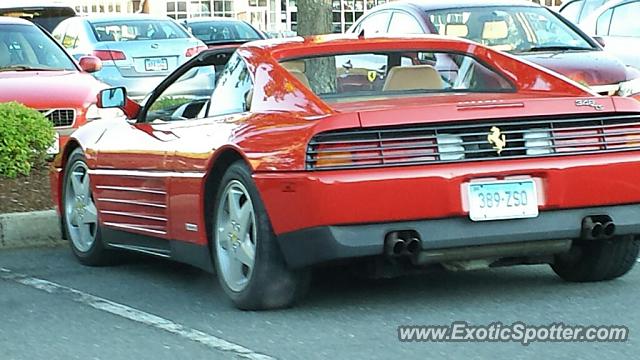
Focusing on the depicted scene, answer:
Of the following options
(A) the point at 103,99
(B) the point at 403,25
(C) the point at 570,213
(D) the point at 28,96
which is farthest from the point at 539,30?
(C) the point at 570,213

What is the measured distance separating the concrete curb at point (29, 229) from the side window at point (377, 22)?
4.61 meters

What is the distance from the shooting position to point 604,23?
1449 centimetres

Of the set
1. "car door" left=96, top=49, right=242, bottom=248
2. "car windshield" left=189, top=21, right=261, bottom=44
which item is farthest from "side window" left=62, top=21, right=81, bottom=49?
"car door" left=96, top=49, right=242, bottom=248

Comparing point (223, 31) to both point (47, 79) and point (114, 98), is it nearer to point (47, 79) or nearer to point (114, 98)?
point (47, 79)

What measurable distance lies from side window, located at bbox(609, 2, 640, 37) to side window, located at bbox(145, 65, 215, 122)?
6.99 meters

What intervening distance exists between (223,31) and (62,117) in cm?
1293

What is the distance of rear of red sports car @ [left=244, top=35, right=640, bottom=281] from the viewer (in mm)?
5582

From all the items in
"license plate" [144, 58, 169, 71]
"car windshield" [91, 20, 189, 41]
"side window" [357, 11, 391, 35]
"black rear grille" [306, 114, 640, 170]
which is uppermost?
"black rear grille" [306, 114, 640, 170]

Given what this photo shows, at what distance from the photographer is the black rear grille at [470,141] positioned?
5.60 metres

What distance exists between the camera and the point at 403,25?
12.1 m

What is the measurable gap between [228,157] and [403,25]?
6.19 metres

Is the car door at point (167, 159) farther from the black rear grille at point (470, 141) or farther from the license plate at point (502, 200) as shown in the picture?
the license plate at point (502, 200)

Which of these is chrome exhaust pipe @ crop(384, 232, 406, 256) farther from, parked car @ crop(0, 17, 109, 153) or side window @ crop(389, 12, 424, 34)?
side window @ crop(389, 12, 424, 34)

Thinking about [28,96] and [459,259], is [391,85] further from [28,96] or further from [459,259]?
[28,96]
